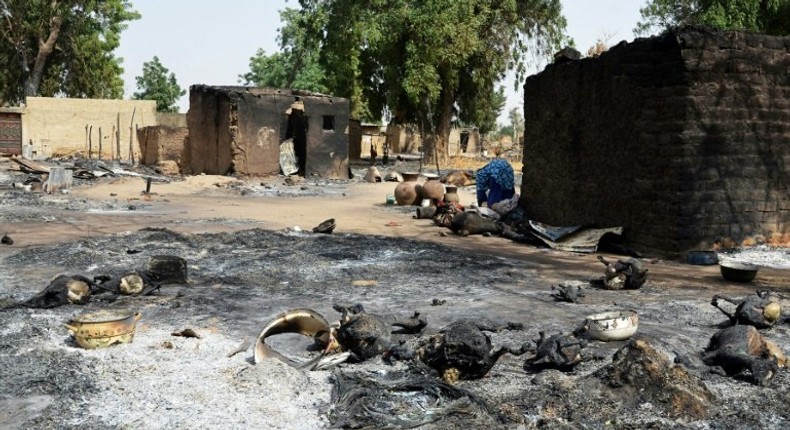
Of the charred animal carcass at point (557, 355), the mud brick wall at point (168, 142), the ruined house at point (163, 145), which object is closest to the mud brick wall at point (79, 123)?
the ruined house at point (163, 145)

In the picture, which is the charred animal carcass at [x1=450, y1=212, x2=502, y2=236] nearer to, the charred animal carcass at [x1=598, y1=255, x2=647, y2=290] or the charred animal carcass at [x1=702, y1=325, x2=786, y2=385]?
the charred animal carcass at [x1=598, y1=255, x2=647, y2=290]

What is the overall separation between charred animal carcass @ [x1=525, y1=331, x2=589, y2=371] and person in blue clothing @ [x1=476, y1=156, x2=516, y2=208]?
8366 mm

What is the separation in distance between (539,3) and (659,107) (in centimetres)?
2248

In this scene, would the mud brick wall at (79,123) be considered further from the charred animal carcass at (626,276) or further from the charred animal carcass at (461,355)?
the charred animal carcass at (461,355)

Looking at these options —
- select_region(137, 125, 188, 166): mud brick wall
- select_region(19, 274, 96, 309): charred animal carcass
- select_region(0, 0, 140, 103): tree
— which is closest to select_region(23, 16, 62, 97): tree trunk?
select_region(0, 0, 140, 103): tree

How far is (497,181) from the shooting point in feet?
42.0

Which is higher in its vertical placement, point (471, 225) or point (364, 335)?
point (471, 225)

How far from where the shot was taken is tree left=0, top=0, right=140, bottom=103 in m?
32.5

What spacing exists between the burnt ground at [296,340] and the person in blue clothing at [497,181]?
3.92 meters

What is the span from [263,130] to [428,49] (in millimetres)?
8174

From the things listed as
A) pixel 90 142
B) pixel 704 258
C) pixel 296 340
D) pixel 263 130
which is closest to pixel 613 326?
pixel 296 340

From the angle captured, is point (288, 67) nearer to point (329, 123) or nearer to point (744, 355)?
point (329, 123)

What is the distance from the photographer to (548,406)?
3883mm

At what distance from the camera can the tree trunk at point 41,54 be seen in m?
32.6
